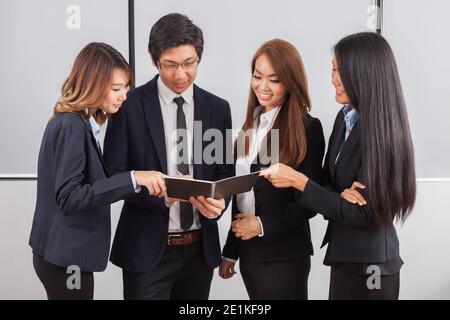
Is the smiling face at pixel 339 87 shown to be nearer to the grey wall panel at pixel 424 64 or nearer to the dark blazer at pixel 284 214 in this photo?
the dark blazer at pixel 284 214

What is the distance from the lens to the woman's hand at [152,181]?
6.13 feet

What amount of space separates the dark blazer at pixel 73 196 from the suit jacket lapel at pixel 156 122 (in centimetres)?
19

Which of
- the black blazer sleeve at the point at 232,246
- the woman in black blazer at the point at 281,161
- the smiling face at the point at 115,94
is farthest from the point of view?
the black blazer sleeve at the point at 232,246

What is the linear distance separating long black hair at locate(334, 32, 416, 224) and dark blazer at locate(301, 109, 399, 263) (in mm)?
50

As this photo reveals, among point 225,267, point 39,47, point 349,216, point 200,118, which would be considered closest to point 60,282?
point 225,267

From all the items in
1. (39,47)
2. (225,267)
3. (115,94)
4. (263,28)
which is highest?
(263,28)

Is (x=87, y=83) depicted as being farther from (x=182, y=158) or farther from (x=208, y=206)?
(x=208, y=206)

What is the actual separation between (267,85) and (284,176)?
14.5 inches

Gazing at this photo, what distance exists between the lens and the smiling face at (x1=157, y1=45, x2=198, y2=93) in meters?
2.03

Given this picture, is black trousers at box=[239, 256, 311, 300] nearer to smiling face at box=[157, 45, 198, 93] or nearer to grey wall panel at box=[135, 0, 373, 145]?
smiling face at box=[157, 45, 198, 93]

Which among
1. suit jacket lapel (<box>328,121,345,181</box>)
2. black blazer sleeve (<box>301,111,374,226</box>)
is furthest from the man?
suit jacket lapel (<box>328,121,345,181</box>)

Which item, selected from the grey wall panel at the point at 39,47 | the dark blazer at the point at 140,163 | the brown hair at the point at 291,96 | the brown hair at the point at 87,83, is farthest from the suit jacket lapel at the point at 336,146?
the grey wall panel at the point at 39,47

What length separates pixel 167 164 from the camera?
6.88ft
